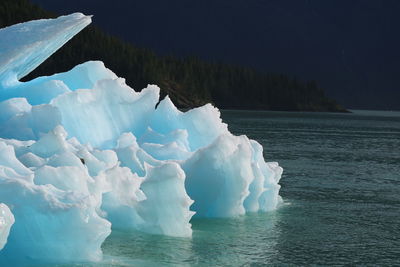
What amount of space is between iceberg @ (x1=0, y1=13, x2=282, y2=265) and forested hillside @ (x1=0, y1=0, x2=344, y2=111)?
122 m

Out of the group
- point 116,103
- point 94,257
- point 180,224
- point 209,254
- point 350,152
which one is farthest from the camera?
point 350,152

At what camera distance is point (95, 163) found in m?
17.4

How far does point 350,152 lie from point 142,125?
30.8 metres

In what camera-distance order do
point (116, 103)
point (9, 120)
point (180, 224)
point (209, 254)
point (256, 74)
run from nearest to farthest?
point (209, 254), point (180, 224), point (9, 120), point (116, 103), point (256, 74)

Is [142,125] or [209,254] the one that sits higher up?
[142,125]

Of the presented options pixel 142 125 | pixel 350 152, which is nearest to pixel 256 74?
pixel 350 152

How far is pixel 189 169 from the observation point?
19641mm

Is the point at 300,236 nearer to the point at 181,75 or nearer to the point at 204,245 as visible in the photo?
the point at 204,245

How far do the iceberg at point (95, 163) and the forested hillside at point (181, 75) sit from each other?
121820 millimetres

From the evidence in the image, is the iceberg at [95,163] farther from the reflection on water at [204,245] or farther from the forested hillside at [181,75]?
the forested hillside at [181,75]

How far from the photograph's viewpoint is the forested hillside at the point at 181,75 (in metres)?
147

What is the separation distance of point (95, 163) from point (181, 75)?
14599 centimetres

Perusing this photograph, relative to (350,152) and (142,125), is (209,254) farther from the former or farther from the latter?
(350,152)

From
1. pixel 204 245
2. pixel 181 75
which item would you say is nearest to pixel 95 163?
pixel 204 245
